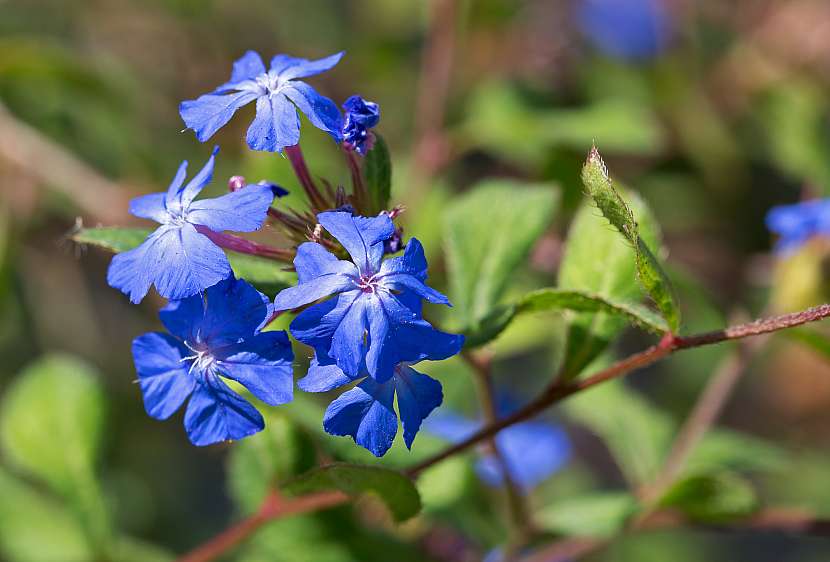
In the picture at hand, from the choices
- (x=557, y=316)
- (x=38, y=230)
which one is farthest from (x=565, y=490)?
(x=38, y=230)

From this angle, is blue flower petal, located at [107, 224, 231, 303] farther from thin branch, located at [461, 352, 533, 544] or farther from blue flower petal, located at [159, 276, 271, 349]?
thin branch, located at [461, 352, 533, 544]

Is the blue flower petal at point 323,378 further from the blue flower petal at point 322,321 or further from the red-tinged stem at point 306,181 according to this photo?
the red-tinged stem at point 306,181

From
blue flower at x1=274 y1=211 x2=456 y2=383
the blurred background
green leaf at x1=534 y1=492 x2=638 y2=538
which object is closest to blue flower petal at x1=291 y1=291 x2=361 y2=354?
blue flower at x1=274 y1=211 x2=456 y2=383

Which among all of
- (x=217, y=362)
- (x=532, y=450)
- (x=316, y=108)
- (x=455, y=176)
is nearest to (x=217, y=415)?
(x=217, y=362)

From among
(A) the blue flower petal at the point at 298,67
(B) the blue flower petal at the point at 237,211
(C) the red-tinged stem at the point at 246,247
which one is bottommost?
(B) the blue flower petal at the point at 237,211

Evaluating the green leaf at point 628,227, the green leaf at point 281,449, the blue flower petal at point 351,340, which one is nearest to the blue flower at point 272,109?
the blue flower petal at point 351,340
